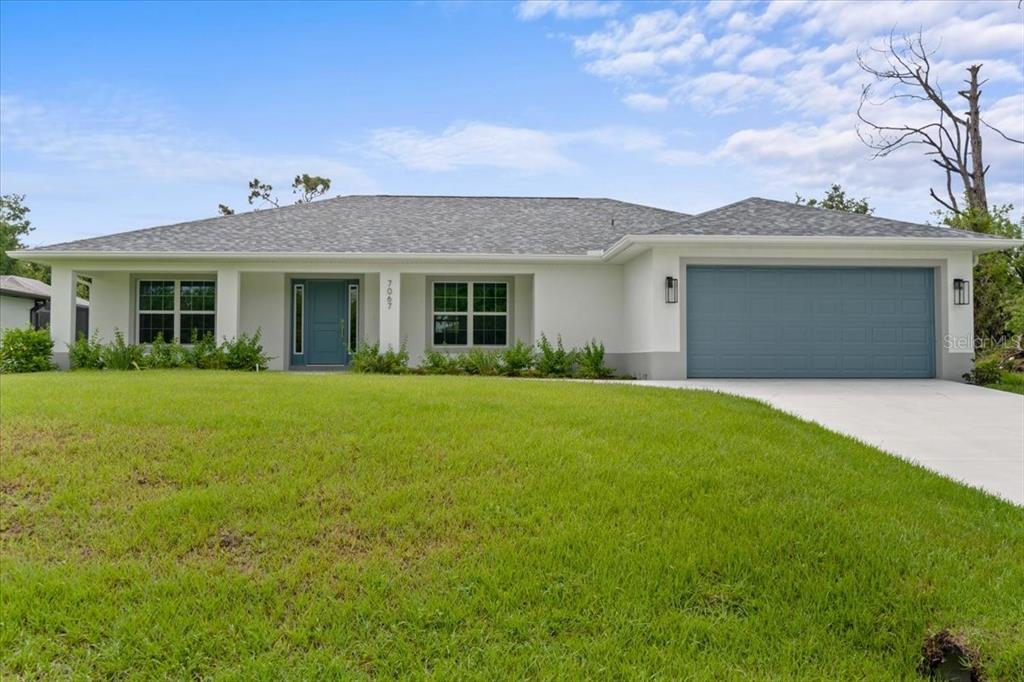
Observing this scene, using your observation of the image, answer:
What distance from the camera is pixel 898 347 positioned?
42.1 feet

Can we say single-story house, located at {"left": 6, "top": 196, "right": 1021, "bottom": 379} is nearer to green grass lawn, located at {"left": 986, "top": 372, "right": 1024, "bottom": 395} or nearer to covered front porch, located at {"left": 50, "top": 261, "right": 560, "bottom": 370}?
covered front porch, located at {"left": 50, "top": 261, "right": 560, "bottom": 370}

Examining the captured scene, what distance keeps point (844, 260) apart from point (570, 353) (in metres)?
5.84

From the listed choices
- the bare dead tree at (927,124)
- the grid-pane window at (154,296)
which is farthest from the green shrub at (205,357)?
the bare dead tree at (927,124)

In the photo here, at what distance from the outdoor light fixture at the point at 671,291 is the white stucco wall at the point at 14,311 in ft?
73.8

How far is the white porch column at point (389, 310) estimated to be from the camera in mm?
14898

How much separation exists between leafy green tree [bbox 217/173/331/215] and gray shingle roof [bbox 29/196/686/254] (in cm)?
1834

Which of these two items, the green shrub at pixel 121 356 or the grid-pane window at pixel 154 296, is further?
the grid-pane window at pixel 154 296

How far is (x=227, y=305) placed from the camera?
14789 mm

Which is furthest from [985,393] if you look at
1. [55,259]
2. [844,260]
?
[55,259]

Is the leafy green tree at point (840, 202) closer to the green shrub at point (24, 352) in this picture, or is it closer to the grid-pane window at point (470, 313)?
the grid-pane window at point (470, 313)

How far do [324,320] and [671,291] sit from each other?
835 centimetres

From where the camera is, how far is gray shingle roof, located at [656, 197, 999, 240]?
12477mm

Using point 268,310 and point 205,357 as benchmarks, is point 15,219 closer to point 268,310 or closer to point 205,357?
point 268,310

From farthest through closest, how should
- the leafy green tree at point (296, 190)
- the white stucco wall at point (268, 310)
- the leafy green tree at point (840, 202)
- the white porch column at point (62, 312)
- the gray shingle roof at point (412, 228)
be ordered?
1. the leafy green tree at point (296, 190)
2. the leafy green tree at point (840, 202)
3. the white stucco wall at point (268, 310)
4. the gray shingle roof at point (412, 228)
5. the white porch column at point (62, 312)
